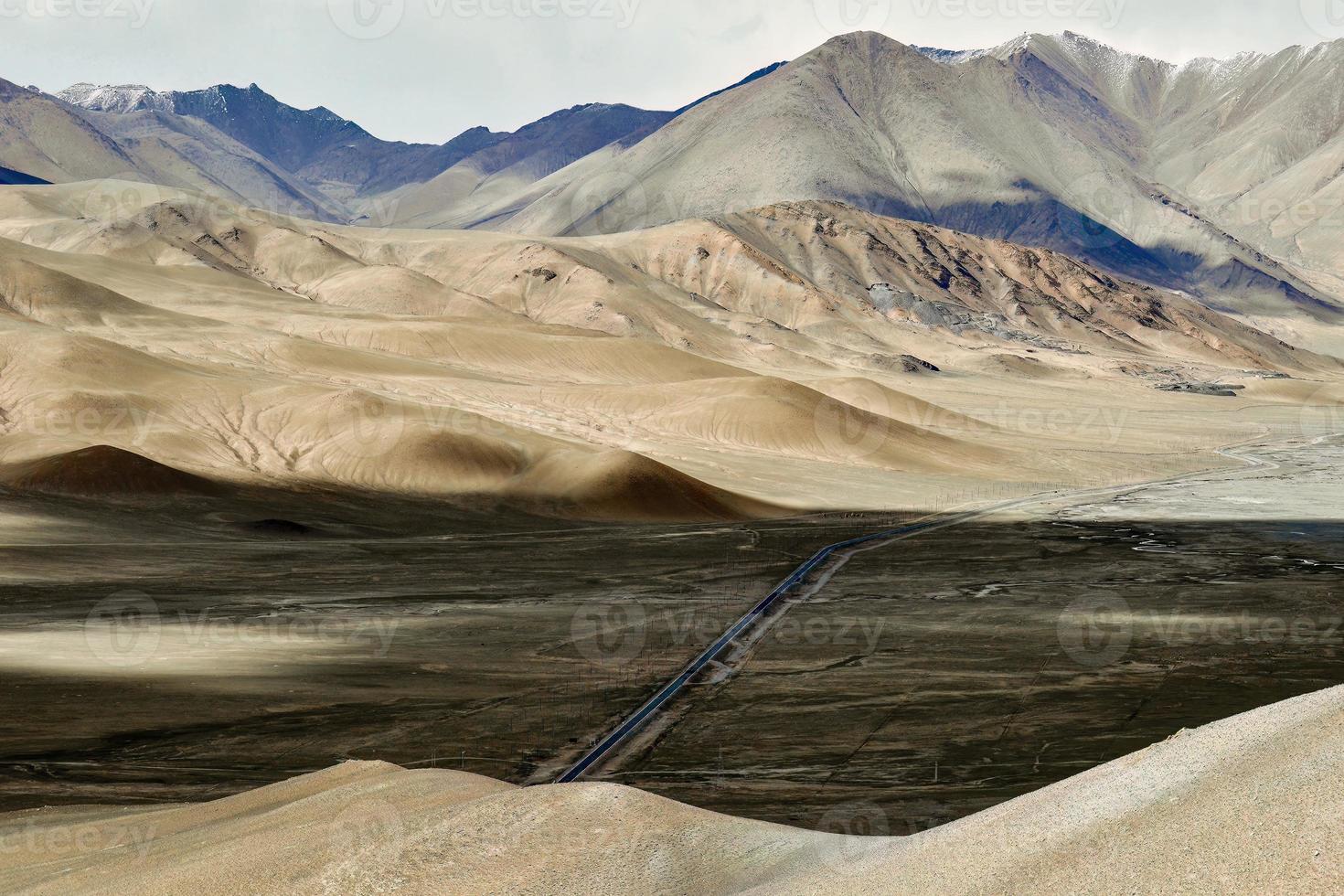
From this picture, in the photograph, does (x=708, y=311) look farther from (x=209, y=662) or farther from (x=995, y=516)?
(x=209, y=662)

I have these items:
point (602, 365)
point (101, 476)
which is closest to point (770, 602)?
point (101, 476)

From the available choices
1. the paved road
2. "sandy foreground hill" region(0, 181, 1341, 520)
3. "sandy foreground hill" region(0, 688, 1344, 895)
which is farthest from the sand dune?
"sandy foreground hill" region(0, 688, 1344, 895)

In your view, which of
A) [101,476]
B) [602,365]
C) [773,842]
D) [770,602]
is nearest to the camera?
[773,842]

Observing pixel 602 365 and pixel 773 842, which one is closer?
pixel 773 842

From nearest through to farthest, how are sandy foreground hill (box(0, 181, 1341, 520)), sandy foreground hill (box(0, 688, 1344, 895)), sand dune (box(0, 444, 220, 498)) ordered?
1. sandy foreground hill (box(0, 688, 1344, 895))
2. sand dune (box(0, 444, 220, 498))
3. sandy foreground hill (box(0, 181, 1341, 520))

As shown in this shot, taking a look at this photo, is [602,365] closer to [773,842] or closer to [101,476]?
[101,476]

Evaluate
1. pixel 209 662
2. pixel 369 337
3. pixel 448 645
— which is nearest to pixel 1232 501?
pixel 448 645

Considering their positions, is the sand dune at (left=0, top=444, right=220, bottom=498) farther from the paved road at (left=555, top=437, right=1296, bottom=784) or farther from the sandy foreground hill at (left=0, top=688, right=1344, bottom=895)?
the sandy foreground hill at (left=0, top=688, right=1344, bottom=895)
